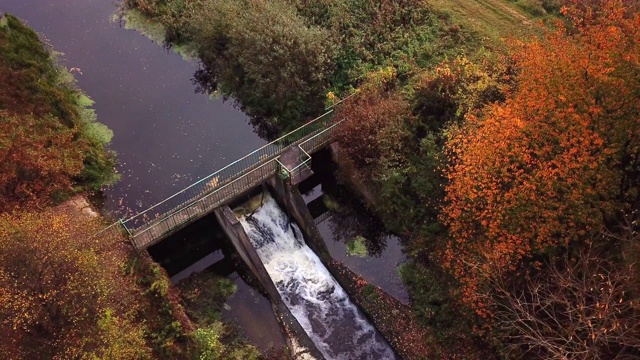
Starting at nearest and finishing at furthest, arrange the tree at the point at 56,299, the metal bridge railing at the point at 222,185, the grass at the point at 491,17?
1. the tree at the point at 56,299
2. the metal bridge railing at the point at 222,185
3. the grass at the point at 491,17

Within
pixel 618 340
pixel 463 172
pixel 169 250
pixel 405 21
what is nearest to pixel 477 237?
pixel 463 172

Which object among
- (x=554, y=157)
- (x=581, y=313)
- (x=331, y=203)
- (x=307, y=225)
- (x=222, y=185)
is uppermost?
(x=554, y=157)

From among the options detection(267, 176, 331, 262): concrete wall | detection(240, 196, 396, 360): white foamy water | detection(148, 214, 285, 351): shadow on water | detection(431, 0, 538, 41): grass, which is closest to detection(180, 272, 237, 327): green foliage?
detection(148, 214, 285, 351): shadow on water

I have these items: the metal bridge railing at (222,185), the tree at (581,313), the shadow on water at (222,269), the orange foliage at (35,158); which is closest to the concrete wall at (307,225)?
the metal bridge railing at (222,185)

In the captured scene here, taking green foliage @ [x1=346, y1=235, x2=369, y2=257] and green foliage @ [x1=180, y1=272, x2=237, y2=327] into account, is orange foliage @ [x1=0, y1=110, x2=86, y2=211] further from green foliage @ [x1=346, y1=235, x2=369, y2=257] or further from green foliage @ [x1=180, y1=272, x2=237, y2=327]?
green foliage @ [x1=346, y1=235, x2=369, y2=257]

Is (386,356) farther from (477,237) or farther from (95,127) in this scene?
(95,127)

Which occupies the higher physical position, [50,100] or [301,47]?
[301,47]

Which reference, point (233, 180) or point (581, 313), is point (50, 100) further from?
point (581, 313)

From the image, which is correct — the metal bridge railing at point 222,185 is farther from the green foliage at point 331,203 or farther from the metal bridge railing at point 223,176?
the green foliage at point 331,203

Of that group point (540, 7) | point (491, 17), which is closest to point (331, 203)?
point (491, 17)
